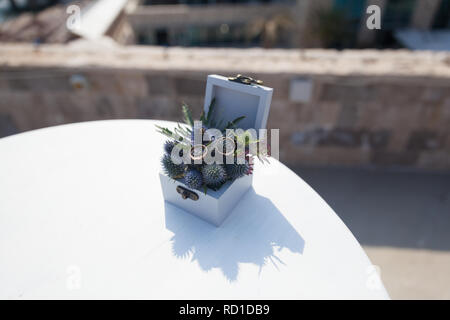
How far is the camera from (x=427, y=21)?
32.8 ft

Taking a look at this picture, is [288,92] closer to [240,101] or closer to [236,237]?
[240,101]

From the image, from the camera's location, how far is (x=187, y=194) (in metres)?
1.41

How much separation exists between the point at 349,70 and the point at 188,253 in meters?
2.50

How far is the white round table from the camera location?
1.20 m

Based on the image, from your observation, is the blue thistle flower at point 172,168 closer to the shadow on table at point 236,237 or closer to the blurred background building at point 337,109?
the shadow on table at point 236,237

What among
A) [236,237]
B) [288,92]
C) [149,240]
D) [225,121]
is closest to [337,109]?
[288,92]

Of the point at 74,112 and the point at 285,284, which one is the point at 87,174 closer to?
the point at 285,284
